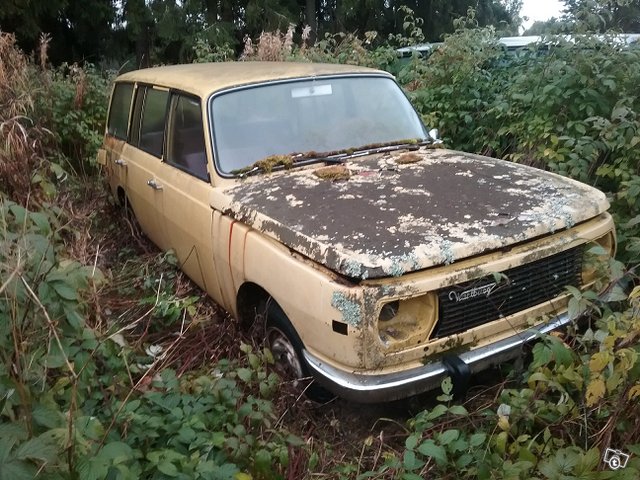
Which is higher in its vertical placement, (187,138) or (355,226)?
(187,138)

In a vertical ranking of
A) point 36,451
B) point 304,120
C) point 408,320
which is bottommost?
point 408,320

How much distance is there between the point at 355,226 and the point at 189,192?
1453 mm

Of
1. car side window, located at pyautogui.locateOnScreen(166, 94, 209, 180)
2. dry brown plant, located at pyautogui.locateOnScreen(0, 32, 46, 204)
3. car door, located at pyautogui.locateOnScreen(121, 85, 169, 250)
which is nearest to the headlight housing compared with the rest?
car side window, located at pyautogui.locateOnScreen(166, 94, 209, 180)

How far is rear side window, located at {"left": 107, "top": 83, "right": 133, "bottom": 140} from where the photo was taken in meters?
5.32

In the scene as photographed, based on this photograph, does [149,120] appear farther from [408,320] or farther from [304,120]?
[408,320]

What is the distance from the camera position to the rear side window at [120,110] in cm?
532

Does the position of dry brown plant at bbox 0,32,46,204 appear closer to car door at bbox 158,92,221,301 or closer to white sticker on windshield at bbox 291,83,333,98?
car door at bbox 158,92,221,301

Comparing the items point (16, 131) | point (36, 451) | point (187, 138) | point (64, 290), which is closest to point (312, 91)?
point (187, 138)

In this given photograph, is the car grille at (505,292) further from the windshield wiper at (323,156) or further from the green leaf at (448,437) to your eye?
the windshield wiper at (323,156)

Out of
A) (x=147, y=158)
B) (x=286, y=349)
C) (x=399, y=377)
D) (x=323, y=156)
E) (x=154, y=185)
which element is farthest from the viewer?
(x=147, y=158)

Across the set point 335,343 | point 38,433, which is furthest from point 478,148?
point 38,433

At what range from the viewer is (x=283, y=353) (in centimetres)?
317

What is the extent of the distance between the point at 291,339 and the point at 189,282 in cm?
159

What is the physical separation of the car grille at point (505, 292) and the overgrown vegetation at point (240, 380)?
24cm
